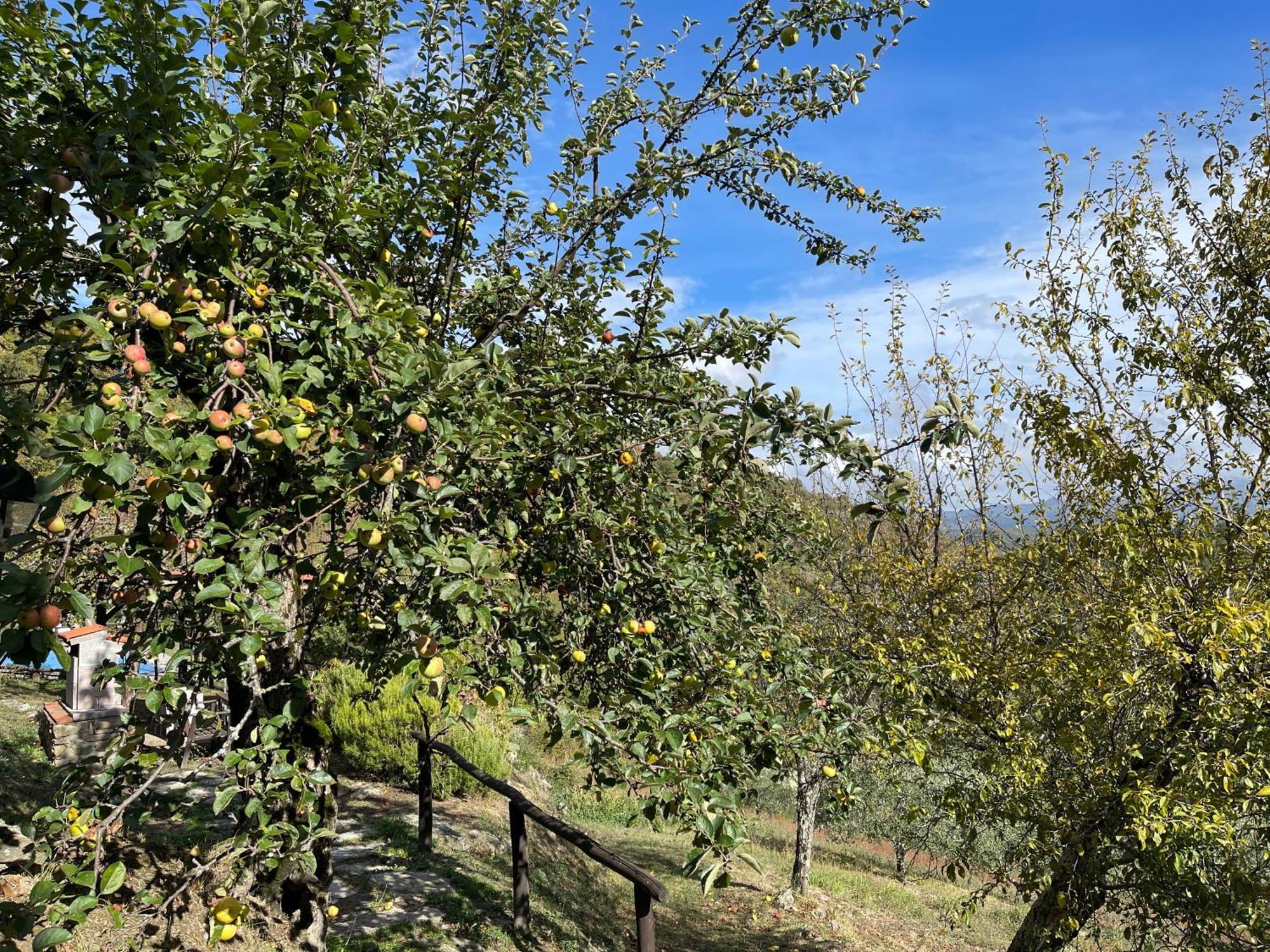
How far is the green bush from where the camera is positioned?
8109 mm

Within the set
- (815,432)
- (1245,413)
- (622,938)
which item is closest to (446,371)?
(815,432)

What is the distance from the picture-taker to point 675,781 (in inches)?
77.4

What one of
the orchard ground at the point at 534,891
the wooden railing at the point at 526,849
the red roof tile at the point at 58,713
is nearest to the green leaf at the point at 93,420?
the orchard ground at the point at 534,891

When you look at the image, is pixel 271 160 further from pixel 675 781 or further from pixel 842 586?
pixel 842 586

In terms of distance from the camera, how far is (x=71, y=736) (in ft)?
22.4

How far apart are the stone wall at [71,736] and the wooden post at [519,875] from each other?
→ 388 cm

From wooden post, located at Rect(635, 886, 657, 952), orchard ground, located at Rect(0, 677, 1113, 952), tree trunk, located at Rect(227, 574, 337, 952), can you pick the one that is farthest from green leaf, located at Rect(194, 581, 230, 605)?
wooden post, located at Rect(635, 886, 657, 952)

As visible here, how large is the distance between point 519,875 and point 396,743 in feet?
10.7

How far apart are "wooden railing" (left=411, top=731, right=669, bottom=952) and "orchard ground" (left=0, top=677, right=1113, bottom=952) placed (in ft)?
0.61

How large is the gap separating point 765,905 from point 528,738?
5192 millimetres

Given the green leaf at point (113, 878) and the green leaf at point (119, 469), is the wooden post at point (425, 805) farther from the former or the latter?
the green leaf at point (119, 469)

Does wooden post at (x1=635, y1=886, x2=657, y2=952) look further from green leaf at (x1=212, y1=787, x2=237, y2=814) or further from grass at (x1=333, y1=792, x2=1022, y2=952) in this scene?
green leaf at (x1=212, y1=787, x2=237, y2=814)

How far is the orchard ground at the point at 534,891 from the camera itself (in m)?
4.62

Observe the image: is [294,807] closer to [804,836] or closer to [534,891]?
[534,891]
